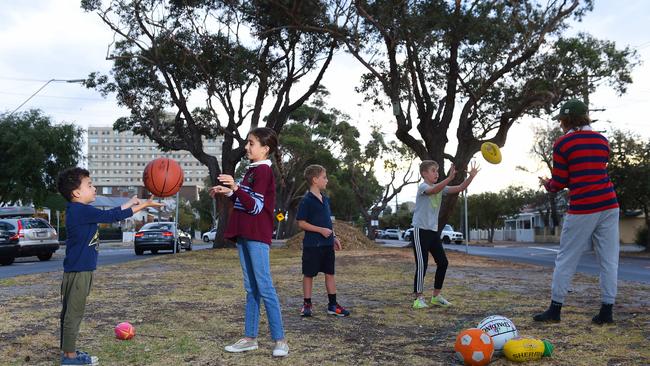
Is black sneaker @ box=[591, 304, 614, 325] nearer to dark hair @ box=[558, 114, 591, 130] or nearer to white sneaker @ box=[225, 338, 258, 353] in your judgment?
dark hair @ box=[558, 114, 591, 130]

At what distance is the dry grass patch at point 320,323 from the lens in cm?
457

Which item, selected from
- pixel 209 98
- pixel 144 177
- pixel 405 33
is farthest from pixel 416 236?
pixel 209 98

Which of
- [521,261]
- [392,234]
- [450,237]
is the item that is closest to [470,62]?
[521,261]

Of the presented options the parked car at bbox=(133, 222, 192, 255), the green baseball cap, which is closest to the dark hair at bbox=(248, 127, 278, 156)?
the green baseball cap

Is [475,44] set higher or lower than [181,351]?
higher

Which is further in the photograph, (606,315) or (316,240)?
(316,240)

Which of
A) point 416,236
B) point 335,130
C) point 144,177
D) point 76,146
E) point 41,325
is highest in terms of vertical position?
point 335,130

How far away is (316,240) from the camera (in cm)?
661

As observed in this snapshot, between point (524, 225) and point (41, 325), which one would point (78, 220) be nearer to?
point (41, 325)

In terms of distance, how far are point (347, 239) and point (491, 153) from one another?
1706 centimetres

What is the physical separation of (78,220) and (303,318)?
274 centimetres

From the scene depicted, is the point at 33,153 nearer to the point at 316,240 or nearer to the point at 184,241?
the point at 184,241

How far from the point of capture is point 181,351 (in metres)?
4.75

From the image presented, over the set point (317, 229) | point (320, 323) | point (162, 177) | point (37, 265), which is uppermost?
point (162, 177)
